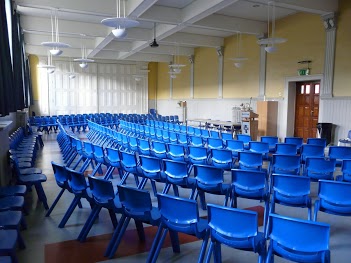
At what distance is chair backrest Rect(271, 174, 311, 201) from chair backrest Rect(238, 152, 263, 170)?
4.14 feet

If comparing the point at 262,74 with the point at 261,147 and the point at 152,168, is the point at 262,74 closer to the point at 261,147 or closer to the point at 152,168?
the point at 261,147

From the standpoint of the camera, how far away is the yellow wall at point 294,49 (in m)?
10.3

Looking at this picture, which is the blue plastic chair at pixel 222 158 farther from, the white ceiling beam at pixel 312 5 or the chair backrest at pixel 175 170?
the white ceiling beam at pixel 312 5

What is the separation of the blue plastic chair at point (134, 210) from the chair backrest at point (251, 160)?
7.58 ft

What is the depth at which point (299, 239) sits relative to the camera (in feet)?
7.24

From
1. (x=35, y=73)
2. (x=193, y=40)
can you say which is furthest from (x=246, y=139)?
(x=35, y=73)

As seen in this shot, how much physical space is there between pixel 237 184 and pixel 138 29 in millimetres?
10763

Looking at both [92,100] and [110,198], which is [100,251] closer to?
[110,198]

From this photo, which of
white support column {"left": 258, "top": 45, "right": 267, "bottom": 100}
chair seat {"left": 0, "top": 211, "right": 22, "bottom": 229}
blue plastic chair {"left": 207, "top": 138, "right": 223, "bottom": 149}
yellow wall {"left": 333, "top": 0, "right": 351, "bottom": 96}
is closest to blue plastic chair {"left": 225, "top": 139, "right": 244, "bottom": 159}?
blue plastic chair {"left": 207, "top": 138, "right": 223, "bottom": 149}

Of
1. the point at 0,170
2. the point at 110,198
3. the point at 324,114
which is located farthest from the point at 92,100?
the point at 110,198

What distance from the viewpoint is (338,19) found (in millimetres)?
9508

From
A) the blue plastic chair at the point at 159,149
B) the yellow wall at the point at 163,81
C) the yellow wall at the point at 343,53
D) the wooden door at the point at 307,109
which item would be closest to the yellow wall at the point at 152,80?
the yellow wall at the point at 163,81

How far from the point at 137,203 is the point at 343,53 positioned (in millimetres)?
9089

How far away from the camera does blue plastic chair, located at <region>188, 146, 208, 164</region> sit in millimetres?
5553
